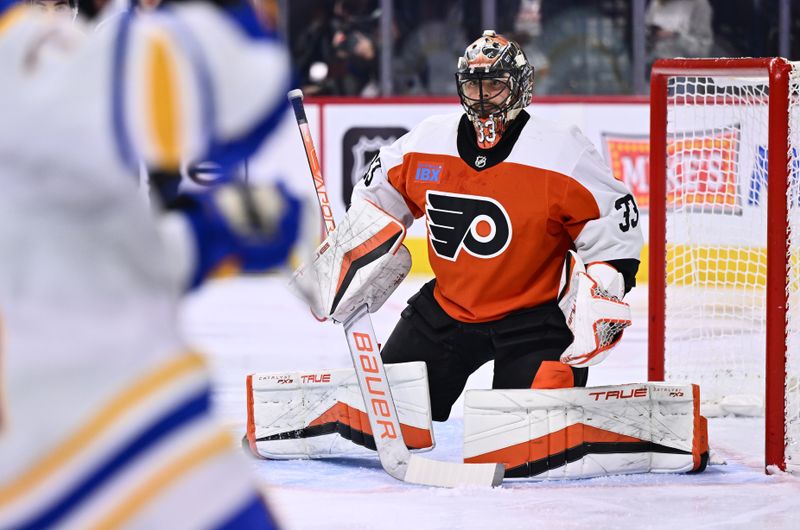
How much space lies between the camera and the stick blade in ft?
9.34

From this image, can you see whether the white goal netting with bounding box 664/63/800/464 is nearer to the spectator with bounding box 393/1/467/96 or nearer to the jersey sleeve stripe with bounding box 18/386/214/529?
the jersey sleeve stripe with bounding box 18/386/214/529

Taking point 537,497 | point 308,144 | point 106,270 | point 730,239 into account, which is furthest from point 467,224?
point 106,270

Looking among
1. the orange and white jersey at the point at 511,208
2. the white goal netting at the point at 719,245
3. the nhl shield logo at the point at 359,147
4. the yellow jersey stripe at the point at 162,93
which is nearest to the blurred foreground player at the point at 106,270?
the yellow jersey stripe at the point at 162,93

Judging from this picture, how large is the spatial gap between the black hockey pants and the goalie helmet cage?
0.43 meters

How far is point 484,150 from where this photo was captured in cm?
301

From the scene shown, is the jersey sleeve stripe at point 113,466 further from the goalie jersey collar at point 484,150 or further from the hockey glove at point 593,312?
the goalie jersey collar at point 484,150

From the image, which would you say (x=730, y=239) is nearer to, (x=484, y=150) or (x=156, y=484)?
(x=484, y=150)

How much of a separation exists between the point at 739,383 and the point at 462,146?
1.25 meters

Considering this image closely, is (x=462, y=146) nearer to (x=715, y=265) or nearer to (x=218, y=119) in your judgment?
(x=715, y=265)

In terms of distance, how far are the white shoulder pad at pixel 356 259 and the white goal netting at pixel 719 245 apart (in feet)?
2.79

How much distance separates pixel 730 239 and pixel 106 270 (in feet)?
11.1

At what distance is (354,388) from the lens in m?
3.13

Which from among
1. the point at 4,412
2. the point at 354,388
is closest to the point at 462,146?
the point at 354,388

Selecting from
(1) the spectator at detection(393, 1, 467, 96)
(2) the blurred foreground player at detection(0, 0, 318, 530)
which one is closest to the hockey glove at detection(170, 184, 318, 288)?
(2) the blurred foreground player at detection(0, 0, 318, 530)
